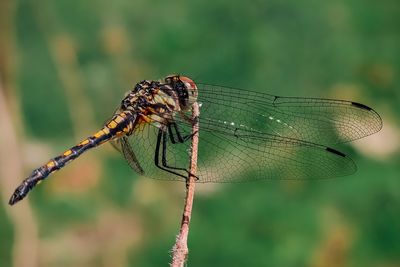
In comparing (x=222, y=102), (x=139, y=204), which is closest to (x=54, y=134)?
(x=139, y=204)

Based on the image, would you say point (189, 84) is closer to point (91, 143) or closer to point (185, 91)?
point (185, 91)

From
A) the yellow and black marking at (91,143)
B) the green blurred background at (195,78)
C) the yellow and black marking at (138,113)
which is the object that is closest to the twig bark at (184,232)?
the yellow and black marking at (138,113)

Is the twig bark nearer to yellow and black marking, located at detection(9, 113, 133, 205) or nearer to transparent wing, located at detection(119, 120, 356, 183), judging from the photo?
transparent wing, located at detection(119, 120, 356, 183)

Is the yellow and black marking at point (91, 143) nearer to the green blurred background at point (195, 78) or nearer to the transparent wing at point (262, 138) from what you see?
the transparent wing at point (262, 138)

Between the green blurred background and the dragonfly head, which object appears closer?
the dragonfly head

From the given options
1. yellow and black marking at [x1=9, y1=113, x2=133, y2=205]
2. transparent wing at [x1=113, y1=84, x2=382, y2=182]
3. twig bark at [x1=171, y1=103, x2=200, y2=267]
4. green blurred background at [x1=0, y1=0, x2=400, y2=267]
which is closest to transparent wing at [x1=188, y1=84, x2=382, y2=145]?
transparent wing at [x1=113, y1=84, x2=382, y2=182]

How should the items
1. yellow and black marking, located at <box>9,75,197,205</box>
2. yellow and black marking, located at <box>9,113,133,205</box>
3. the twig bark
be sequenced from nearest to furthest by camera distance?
the twig bark → yellow and black marking, located at <box>9,75,197,205</box> → yellow and black marking, located at <box>9,113,133,205</box>
